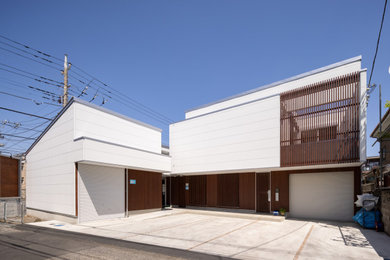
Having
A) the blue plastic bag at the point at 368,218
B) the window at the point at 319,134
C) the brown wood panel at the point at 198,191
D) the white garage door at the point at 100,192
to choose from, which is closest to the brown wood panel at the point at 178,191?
the brown wood panel at the point at 198,191

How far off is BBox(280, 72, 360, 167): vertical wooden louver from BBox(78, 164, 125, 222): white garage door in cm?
1005

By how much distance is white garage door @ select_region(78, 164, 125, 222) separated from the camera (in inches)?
504

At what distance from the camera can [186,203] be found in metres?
20.5

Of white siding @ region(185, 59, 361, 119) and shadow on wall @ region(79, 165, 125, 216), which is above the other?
white siding @ region(185, 59, 361, 119)

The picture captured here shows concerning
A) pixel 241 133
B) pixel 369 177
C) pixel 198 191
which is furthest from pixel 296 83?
pixel 369 177

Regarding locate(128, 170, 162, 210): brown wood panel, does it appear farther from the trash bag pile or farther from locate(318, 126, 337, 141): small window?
the trash bag pile

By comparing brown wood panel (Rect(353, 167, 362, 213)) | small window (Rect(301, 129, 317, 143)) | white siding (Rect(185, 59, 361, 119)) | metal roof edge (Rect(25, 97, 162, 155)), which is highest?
white siding (Rect(185, 59, 361, 119))

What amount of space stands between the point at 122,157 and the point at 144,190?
3.86 m

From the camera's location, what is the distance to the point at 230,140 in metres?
16.8

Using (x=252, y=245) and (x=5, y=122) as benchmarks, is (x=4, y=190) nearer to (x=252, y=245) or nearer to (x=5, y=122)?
(x=5, y=122)

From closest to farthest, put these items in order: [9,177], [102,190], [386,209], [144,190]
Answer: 1. [386,209]
2. [102,190]
3. [9,177]
4. [144,190]

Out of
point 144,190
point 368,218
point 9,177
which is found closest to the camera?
point 368,218

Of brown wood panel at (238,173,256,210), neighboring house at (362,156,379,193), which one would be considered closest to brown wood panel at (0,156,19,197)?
brown wood panel at (238,173,256,210)

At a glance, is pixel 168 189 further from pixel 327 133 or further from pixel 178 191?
pixel 327 133
